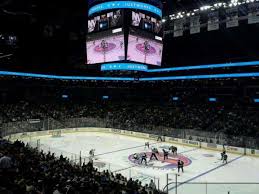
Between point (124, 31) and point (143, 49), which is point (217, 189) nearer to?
point (143, 49)

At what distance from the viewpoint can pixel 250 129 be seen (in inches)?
1019

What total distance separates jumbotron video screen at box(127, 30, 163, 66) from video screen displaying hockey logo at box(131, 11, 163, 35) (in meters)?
0.57

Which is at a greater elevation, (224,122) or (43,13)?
(43,13)

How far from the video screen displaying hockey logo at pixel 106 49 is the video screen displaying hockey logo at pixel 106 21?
2.32ft

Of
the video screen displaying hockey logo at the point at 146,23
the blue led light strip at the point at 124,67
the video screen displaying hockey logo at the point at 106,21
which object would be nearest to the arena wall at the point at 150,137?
the blue led light strip at the point at 124,67

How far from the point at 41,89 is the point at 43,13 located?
107 ft

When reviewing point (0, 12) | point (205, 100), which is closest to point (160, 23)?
point (0, 12)

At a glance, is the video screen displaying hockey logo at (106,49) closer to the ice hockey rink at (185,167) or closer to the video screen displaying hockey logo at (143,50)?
the video screen displaying hockey logo at (143,50)

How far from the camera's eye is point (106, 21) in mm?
18344

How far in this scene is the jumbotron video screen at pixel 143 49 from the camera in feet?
58.9

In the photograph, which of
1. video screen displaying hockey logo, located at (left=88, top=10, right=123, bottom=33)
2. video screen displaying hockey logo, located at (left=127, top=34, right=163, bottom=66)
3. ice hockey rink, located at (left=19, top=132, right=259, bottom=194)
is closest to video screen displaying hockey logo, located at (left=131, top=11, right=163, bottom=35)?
video screen displaying hockey logo, located at (left=127, top=34, right=163, bottom=66)

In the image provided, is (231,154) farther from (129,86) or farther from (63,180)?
(129,86)

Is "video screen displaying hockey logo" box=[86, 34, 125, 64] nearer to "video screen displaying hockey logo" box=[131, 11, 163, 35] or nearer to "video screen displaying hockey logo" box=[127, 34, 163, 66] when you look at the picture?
"video screen displaying hockey logo" box=[127, 34, 163, 66]

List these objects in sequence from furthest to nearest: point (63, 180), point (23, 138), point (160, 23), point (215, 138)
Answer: point (23, 138), point (215, 138), point (160, 23), point (63, 180)
